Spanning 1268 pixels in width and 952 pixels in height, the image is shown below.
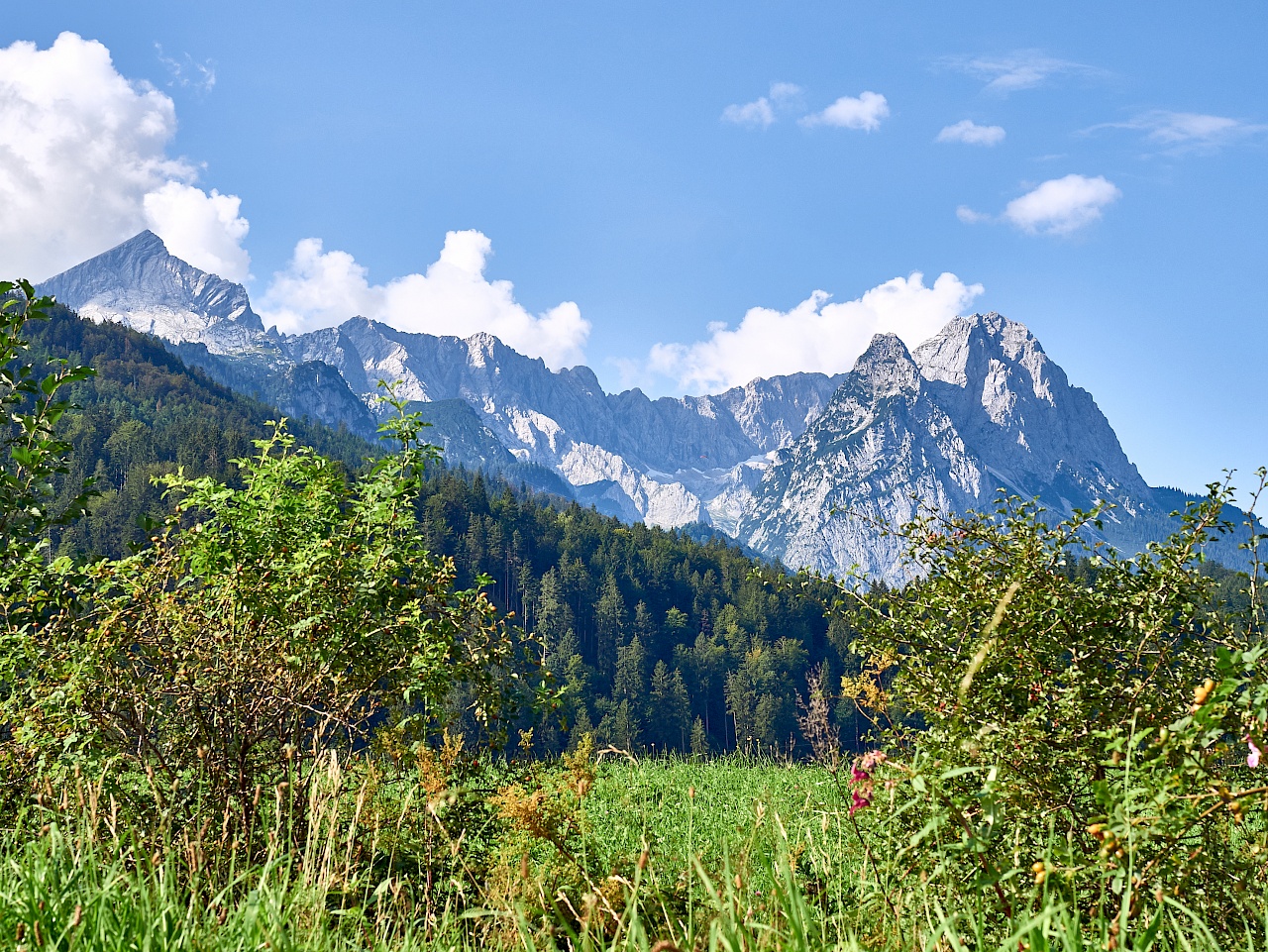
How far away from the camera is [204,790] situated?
13.4 feet

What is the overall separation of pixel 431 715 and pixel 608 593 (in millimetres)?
130781

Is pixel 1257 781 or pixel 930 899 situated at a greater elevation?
pixel 1257 781

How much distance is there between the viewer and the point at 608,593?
440 feet

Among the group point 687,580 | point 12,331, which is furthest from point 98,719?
point 687,580

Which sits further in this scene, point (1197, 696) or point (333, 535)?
point (333, 535)

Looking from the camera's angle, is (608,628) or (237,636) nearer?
(237,636)

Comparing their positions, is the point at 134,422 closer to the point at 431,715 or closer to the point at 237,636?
the point at 237,636

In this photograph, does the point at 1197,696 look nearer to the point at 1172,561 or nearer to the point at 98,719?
the point at 1172,561

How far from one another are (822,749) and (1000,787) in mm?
5007

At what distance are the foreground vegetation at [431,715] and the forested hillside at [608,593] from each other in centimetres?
9194

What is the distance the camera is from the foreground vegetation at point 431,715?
293cm

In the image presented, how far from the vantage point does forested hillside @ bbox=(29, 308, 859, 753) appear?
10931 centimetres

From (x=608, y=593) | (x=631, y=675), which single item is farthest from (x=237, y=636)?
(x=608, y=593)

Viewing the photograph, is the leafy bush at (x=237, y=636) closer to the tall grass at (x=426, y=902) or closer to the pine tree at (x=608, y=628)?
the tall grass at (x=426, y=902)
